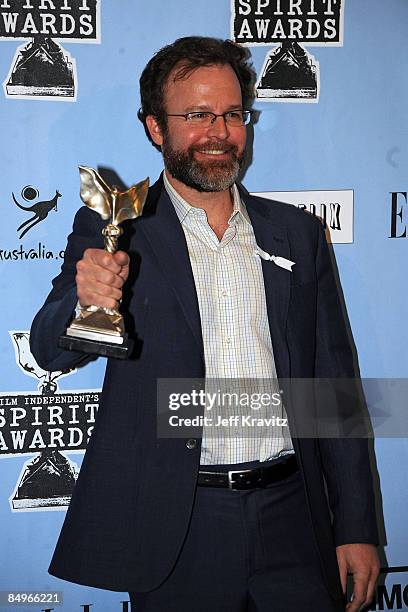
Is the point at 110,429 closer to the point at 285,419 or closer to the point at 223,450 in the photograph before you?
the point at 223,450

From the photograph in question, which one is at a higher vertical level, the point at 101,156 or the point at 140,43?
the point at 140,43

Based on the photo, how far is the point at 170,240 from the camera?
76.2 inches

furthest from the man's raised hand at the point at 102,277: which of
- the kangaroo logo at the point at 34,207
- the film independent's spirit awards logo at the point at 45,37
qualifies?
the film independent's spirit awards logo at the point at 45,37

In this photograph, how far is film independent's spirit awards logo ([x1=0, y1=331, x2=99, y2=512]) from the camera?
2.43 metres

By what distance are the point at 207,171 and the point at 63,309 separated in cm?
53

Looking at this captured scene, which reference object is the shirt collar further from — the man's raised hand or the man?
the man's raised hand

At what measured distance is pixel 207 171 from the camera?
1.98 meters

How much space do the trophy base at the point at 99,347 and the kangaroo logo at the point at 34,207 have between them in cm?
88

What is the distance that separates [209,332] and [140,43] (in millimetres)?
983

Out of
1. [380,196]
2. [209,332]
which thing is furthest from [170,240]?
[380,196]

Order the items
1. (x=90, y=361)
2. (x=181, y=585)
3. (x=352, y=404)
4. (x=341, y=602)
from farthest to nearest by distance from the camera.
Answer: (x=90, y=361)
(x=352, y=404)
(x=341, y=602)
(x=181, y=585)

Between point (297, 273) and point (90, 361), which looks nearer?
point (297, 273)

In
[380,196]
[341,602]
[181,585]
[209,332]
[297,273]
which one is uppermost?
[380,196]

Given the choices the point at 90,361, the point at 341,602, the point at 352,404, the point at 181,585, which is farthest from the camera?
the point at 90,361
